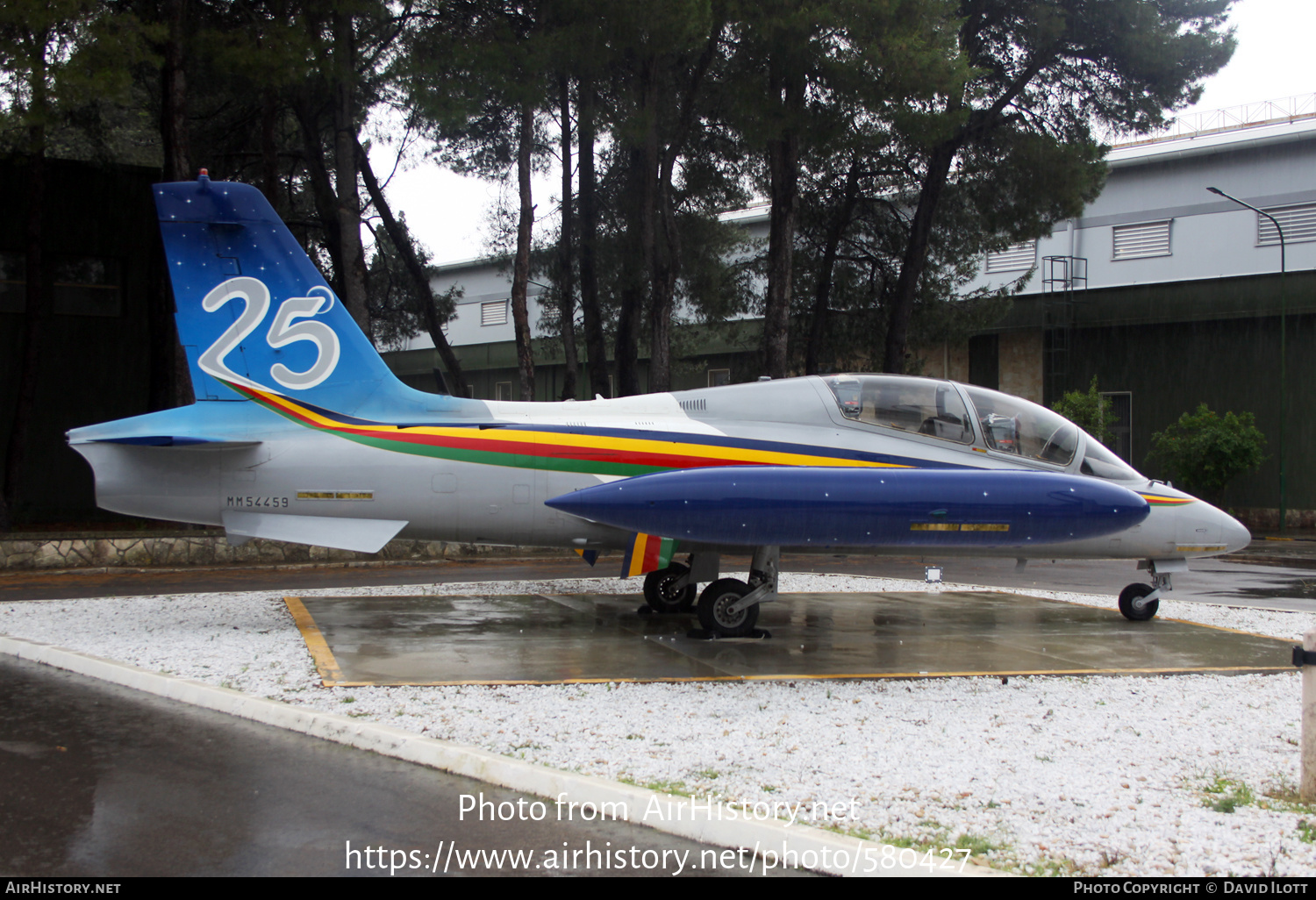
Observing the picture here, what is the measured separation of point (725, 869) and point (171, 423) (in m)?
7.58

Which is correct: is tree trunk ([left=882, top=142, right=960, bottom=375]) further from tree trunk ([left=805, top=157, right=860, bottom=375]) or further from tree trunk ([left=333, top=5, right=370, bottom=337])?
tree trunk ([left=333, top=5, right=370, bottom=337])

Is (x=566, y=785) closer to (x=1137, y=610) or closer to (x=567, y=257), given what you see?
(x=1137, y=610)

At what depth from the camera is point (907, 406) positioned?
1027cm

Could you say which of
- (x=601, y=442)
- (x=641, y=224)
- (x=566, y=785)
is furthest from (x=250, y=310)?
(x=641, y=224)

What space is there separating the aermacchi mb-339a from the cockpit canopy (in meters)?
0.02

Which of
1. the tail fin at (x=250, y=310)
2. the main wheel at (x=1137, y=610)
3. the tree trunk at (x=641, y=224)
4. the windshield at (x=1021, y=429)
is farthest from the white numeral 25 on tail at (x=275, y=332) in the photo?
the tree trunk at (x=641, y=224)

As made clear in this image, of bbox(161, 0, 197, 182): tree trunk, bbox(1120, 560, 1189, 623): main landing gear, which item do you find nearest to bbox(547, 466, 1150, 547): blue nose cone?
bbox(1120, 560, 1189, 623): main landing gear

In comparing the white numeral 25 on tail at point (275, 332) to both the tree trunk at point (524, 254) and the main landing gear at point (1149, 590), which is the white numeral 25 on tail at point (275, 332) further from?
the tree trunk at point (524, 254)

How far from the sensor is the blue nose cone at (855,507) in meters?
8.16

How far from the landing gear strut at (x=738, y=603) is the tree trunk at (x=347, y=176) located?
1163 cm

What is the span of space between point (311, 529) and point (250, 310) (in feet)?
7.78
